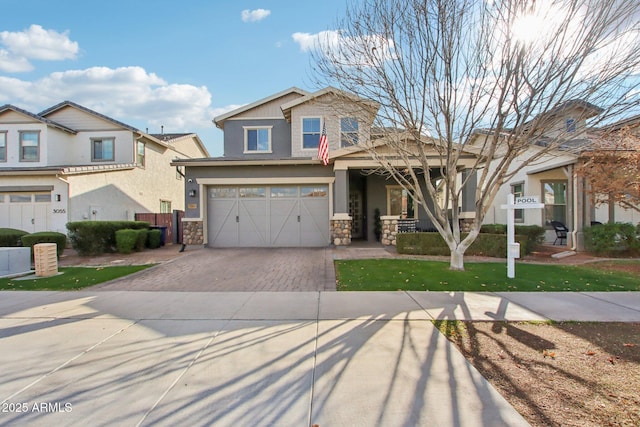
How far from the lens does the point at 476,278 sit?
7.62m

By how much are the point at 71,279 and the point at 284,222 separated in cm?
756

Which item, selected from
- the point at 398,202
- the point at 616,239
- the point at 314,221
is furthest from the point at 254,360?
the point at 398,202

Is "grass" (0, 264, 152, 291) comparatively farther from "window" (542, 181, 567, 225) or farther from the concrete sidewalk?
"window" (542, 181, 567, 225)

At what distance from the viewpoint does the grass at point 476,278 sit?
22.4ft

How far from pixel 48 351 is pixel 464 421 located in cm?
446

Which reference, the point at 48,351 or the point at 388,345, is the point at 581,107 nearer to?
the point at 388,345

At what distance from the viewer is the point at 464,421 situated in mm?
2588

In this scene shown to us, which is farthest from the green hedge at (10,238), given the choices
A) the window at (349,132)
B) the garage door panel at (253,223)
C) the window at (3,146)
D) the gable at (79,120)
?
the window at (349,132)

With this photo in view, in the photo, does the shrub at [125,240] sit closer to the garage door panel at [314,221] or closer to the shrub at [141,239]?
the shrub at [141,239]

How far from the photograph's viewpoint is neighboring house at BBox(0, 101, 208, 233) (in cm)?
1473

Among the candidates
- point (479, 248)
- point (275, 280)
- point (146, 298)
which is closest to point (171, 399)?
point (146, 298)

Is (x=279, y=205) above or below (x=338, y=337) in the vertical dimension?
above

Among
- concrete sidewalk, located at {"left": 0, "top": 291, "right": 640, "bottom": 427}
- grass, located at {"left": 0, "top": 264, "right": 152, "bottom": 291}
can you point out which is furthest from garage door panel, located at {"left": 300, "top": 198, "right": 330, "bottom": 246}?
concrete sidewalk, located at {"left": 0, "top": 291, "right": 640, "bottom": 427}

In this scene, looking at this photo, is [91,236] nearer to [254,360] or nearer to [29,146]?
[29,146]
